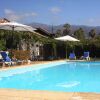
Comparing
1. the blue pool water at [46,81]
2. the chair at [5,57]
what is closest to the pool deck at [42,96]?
the blue pool water at [46,81]

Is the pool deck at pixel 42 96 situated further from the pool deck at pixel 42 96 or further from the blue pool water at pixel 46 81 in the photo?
the blue pool water at pixel 46 81

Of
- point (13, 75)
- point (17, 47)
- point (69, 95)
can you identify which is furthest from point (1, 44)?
point (69, 95)

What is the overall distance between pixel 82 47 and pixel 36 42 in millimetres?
5248

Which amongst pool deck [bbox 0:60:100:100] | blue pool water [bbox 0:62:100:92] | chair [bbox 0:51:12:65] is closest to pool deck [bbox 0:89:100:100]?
pool deck [bbox 0:60:100:100]

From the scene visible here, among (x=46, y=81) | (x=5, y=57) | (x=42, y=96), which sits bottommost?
(x=46, y=81)

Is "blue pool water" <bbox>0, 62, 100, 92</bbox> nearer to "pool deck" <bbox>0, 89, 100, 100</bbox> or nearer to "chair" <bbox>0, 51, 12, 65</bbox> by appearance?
"chair" <bbox>0, 51, 12, 65</bbox>

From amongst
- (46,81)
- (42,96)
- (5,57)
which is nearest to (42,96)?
(42,96)

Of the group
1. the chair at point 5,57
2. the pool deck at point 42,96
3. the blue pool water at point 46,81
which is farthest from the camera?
the chair at point 5,57

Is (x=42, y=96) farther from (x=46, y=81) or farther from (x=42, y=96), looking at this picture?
(x=46, y=81)

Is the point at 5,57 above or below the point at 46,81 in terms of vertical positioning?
above

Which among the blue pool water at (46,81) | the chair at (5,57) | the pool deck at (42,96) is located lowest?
the blue pool water at (46,81)

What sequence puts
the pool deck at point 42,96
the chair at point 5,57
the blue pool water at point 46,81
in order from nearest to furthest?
the pool deck at point 42,96, the blue pool water at point 46,81, the chair at point 5,57

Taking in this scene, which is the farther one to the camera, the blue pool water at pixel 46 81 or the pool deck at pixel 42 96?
the blue pool water at pixel 46 81

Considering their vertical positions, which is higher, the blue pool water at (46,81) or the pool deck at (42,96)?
the pool deck at (42,96)
